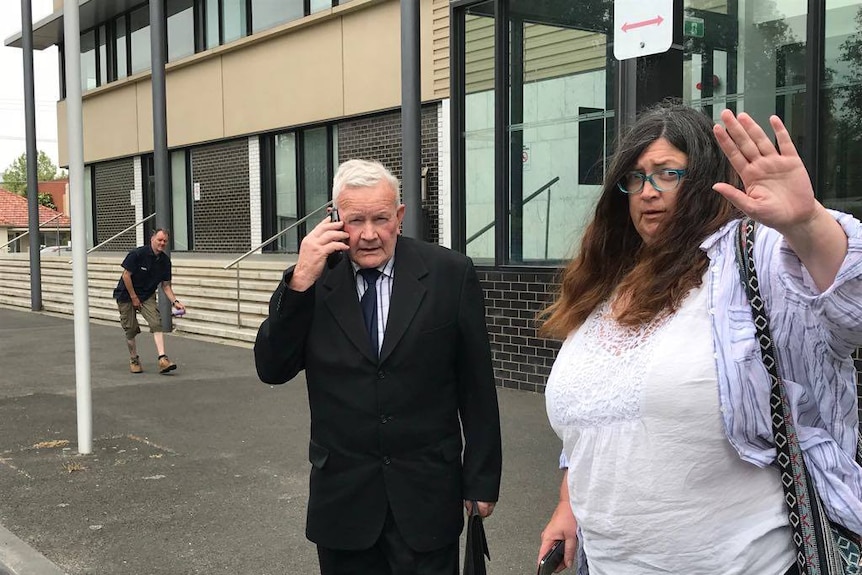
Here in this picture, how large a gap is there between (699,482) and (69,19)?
6.20 meters

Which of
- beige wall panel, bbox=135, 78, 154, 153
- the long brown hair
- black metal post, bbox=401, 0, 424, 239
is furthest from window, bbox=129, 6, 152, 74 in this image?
the long brown hair

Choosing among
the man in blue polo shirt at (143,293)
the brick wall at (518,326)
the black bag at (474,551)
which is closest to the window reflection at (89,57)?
the man in blue polo shirt at (143,293)

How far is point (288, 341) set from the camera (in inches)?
100

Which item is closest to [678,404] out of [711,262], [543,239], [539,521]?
[711,262]

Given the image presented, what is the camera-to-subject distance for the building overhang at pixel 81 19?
2133cm

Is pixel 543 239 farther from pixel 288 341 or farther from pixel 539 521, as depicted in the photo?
pixel 288 341

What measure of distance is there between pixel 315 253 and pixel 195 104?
686 inches

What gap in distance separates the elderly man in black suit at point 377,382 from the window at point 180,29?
18.0m

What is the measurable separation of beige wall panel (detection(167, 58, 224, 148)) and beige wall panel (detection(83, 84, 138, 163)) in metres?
2.28

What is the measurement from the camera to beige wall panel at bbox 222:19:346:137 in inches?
587

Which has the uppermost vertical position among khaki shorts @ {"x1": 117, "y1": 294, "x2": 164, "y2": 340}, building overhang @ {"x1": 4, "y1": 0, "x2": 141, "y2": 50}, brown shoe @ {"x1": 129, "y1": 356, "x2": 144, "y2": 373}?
building overhang @ {"x1": 4, "y1": 0, "x2": 141, "y2": 50}

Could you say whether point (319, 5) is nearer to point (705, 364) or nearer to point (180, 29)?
point (180, 29)

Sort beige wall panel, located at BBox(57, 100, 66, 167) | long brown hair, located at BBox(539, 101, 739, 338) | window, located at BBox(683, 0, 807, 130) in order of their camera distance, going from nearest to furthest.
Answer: long brown hair, located at BBox(539, 101, 739, 338) → window, located at BBox(683, 0, 807, 130) → beige wall panel, located at BBox(57, 100, 66, 167)

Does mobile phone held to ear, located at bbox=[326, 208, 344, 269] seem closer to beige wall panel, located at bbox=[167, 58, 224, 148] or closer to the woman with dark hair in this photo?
the woman with dark hair
